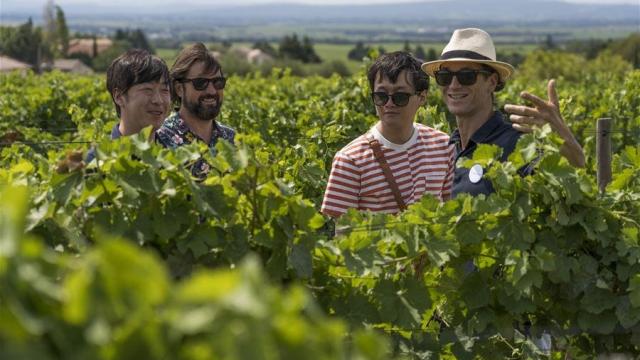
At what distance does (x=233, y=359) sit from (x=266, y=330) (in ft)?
0.20

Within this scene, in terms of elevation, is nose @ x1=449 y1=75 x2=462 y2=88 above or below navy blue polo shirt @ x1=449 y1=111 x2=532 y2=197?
above

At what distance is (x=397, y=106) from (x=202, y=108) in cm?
88

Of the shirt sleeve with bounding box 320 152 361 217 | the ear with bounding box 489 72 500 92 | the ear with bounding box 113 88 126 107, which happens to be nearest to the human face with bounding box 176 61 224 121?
the ear with bounding box 113 88 126 107

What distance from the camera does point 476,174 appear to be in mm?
4172

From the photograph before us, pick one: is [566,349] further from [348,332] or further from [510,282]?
[348,332]

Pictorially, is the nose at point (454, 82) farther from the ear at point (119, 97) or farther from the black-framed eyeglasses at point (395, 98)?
the ear at point (119, 97)

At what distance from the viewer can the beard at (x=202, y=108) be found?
4.71 m

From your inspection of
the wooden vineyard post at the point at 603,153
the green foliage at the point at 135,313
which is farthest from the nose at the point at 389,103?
the green foliage at the point at 135,313

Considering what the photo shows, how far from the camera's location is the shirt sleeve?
4.31 metres

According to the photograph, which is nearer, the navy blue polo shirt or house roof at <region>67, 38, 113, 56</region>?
the navy blue polo shirt

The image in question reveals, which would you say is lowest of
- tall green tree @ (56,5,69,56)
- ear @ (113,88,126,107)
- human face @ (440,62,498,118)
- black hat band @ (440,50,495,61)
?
tall green tree @ (56,5,69,56)

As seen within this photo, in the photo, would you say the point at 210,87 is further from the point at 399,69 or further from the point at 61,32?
the point at 61,32

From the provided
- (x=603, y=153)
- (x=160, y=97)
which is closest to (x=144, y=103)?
(x=160, y=97)

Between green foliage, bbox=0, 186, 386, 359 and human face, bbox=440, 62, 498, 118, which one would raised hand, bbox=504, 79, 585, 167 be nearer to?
human face, bbox=440, 62, 498, 118
